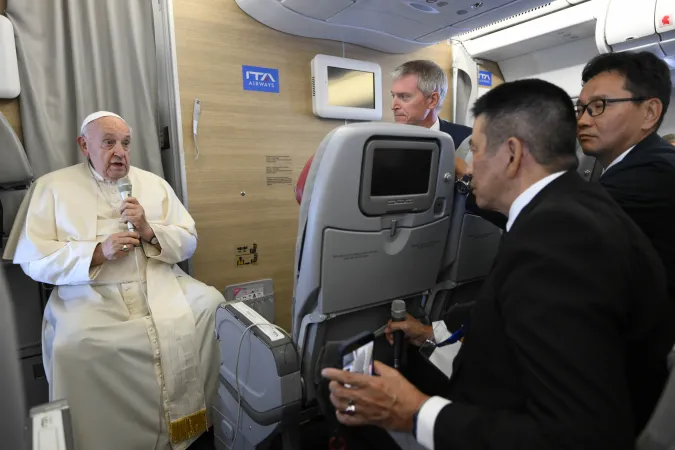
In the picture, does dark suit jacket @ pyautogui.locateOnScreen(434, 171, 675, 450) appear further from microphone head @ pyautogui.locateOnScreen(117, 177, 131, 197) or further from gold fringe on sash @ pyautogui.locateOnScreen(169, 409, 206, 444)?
microphone head @ pyautogui.locateOnScreen(117, 177, 131, 197)

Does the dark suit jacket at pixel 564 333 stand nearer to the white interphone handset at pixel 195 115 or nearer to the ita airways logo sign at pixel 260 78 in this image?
the white interphone handset at pixel 195 115

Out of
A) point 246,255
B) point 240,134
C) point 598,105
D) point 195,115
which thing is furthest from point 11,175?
point 598,105

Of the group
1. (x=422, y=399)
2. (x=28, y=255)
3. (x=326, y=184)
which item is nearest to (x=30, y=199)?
(x=28, y=255)

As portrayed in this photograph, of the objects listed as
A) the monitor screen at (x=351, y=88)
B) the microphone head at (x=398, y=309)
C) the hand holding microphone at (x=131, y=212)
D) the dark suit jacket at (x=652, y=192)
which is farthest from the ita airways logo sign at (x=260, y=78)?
the dark suit jacket at (x=652, y=192)

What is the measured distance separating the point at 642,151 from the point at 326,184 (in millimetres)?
1230

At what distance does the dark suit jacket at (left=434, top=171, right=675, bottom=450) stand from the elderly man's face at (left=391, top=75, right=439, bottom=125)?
1684mm

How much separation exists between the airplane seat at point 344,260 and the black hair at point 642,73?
727 millimetres

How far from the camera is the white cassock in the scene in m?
2.00

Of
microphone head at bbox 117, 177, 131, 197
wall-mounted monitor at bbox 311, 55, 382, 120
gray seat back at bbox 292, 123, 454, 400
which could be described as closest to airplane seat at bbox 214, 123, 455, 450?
gray seat back at bbox 292, 123, 454, 400

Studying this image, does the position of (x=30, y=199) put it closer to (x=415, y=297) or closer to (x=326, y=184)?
(x=326, y=184)

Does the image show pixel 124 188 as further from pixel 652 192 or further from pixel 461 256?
pixel 652 192

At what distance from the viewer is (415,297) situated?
1.83 meters

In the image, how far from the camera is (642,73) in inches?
62.6

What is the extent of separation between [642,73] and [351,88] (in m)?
2.41
